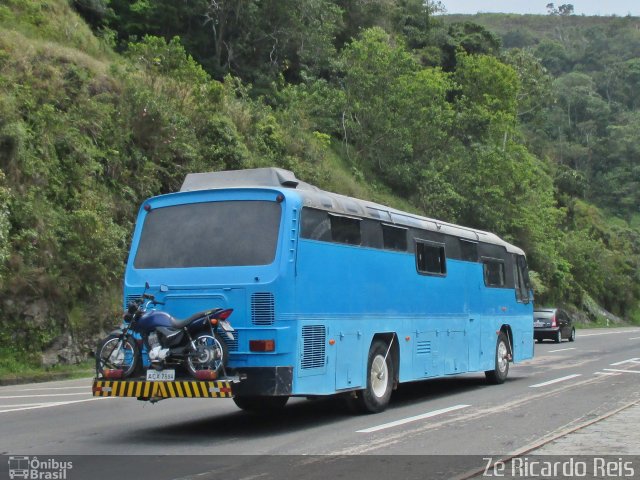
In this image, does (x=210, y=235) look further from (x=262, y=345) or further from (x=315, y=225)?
(x=262, y=345)

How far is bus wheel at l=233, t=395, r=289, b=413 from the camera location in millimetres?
13242

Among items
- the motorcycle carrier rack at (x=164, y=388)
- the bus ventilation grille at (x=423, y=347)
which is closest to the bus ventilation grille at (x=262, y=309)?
the motorcycle carrier rack at (x=164, y=388)

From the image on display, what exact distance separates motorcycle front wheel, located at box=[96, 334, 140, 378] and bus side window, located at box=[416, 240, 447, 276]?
5.75 meters

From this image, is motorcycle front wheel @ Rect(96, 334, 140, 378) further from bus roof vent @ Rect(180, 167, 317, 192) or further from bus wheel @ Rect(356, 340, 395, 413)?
bus wheel @ Rect(356, 340, 395, 413)

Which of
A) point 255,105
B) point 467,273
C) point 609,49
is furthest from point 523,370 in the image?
point 609,49

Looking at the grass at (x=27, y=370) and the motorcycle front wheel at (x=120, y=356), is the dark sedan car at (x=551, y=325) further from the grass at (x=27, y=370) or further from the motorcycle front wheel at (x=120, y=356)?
the motorcycle front wheel at (x=120, y=356)

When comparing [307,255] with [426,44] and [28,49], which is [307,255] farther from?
[426,44]

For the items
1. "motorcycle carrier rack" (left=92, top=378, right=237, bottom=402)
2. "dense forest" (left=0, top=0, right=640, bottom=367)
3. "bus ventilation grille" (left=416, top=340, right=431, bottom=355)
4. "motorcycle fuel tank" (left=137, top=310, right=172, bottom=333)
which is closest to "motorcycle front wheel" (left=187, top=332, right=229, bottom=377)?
"motorcycle carrier rack" (left=92, top=378, right=237, bottom=402)

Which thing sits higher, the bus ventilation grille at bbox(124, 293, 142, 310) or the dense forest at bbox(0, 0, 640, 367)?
the dense forest at bbox(0, 0, 640, 367)

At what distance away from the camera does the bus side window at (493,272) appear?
59.1 feet

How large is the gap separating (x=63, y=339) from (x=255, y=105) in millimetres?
15951

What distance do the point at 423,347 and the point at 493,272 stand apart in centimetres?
428

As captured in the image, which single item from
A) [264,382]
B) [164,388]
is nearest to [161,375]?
[164,388]

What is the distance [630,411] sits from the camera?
12977 millimetres
